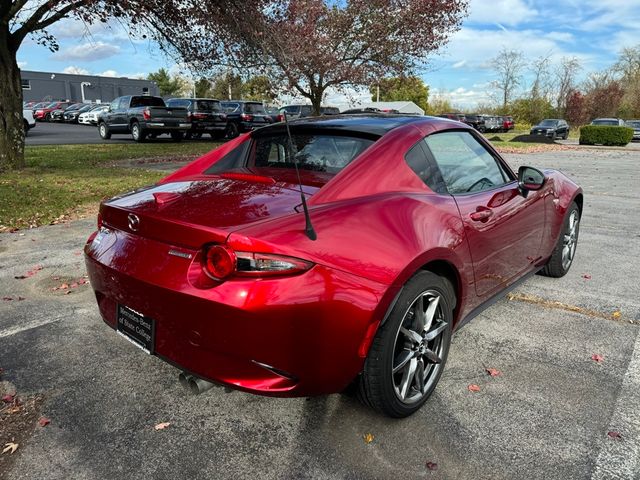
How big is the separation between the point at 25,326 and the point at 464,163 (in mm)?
3226

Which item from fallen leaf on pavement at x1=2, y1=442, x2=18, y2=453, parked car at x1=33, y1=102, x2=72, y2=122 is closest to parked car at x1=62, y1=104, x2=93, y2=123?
parked car at x1=33, y1=102, x2=72, y2=122

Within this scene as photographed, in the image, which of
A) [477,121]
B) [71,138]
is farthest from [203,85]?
[477,121]

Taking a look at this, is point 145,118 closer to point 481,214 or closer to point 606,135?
point 481,214

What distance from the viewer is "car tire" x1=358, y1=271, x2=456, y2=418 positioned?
2301 millimetres

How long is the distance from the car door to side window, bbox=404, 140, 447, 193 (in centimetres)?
7

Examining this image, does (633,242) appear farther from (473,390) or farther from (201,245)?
(201,245)

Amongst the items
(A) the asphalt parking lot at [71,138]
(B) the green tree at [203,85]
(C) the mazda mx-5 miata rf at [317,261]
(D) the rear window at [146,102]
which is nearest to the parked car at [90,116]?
(B) the green tree at [203,85]

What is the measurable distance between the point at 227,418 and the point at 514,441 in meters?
1.39

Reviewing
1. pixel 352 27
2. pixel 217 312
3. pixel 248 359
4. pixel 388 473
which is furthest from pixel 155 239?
pixel 352 27

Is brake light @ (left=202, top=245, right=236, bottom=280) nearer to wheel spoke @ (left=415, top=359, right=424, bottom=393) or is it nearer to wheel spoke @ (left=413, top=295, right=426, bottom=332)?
wheel spoke @ (left=413, top=295, right=426, bottom=332)

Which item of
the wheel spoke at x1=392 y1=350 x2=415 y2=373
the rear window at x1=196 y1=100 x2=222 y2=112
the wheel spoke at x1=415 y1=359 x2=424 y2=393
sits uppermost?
the rear window at x1=196 y1=100 x2=222 y2=112

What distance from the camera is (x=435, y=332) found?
2.63 meters

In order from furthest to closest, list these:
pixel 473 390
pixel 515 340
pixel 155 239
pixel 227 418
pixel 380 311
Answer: pixel 515 340, pixel 473 390, pixel 227 418, pixel 155 239, pixel 380 311

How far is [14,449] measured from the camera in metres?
2.30
